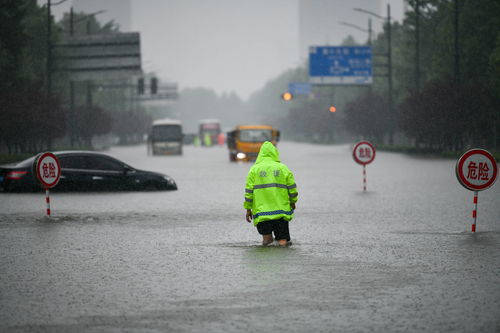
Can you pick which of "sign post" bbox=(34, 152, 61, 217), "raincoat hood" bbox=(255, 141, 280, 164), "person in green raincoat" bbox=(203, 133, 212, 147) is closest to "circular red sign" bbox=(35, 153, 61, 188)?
"sign post" bbox=(34, 152, 61, 217)

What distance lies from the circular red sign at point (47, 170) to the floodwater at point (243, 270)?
0.70m

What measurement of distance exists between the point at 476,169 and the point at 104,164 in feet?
39.0

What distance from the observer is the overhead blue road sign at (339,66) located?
61062mm

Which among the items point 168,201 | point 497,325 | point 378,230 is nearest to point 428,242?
point 378,230

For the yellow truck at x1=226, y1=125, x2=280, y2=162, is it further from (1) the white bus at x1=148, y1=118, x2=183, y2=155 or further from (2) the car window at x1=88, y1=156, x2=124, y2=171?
(2) the car window at x1=88, y1=156, x2=124, y2=171

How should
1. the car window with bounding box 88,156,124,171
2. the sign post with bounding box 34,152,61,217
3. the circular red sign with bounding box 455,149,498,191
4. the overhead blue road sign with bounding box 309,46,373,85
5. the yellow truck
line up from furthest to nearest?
the overhead blue road sign with bounding box 309,46,373,85, the yellow truck, the car window with bounding box 88,156,124,171, the sign post with bounding box 34,152,61,217, the circular red sign with bounding box 455,149,498,191

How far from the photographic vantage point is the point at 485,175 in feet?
43.2

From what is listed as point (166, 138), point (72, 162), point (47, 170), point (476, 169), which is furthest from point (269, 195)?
point (166, 138)

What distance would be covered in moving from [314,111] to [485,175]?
108417 millimetres

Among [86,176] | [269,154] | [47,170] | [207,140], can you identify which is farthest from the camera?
[207,140]

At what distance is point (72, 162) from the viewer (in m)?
A: 22.4

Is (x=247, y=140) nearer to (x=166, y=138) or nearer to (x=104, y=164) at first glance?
(x=166, y=138)

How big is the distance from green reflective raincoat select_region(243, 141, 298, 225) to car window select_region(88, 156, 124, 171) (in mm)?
11901

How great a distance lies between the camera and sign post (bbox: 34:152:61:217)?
1555 centimetres
